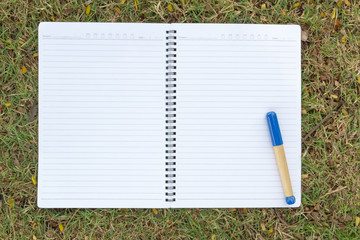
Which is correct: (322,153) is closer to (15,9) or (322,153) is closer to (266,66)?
(266,66)

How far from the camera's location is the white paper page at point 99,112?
79 centimetres

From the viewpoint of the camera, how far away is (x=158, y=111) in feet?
2.59

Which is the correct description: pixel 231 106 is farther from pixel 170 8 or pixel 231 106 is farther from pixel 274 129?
pixel 170 8

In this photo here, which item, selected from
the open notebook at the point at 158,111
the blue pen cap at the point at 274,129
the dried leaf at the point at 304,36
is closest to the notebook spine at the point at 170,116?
the open notebook at the point at 158,111

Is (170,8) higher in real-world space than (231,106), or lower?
higher

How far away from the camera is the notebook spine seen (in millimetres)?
789

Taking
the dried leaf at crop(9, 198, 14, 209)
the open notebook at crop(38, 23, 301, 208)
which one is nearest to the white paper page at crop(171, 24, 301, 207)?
the open notebook at crop(38, 23, 301, 208)

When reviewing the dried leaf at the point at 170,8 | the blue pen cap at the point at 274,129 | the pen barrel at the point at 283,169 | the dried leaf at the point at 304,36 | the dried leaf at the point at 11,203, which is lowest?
the dried leaf at the point at 11,203

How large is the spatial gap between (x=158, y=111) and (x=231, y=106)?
0.67 feet

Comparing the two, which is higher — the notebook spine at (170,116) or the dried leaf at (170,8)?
the dried leaf at (170,8)

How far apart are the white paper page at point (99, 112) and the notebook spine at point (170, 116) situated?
14 millimetres

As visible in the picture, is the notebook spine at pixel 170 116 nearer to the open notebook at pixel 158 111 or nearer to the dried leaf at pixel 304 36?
the open notebook at pixel 158 111

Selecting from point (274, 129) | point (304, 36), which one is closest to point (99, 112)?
point (274, 129)

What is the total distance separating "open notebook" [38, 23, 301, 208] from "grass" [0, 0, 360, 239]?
0.04 metres
